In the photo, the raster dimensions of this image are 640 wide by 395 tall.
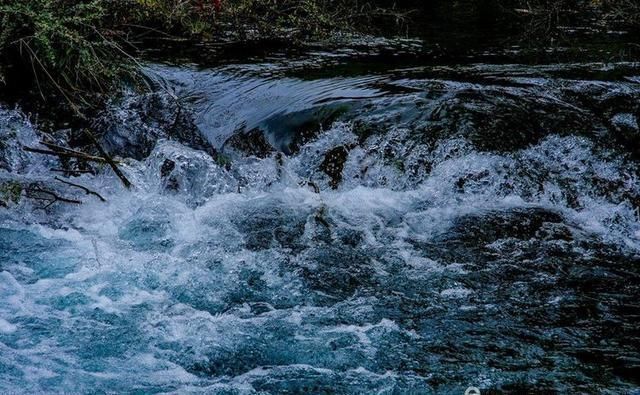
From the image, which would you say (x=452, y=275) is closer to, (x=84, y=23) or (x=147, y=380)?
(x=147, y=380)

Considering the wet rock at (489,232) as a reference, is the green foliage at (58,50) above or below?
above

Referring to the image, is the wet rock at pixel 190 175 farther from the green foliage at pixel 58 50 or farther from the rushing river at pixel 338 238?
the green foliage at pixel 58 50

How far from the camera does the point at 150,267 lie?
4348 mm

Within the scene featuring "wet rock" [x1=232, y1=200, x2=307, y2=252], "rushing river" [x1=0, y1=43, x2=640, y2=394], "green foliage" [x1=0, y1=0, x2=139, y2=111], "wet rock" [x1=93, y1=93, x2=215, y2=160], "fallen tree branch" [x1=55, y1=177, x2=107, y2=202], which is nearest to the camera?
"rushing river" [x1=0, y1=43, x2=640, y2=394]

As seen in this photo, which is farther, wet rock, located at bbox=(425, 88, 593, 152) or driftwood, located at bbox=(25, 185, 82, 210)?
wet rock, located at bbox=(425, 88, 593, 152)

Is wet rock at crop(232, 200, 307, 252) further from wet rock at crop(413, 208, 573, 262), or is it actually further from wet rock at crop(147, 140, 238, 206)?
wet rock at crop(413, 208, 573, 262)

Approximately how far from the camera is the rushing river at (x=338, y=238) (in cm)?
342

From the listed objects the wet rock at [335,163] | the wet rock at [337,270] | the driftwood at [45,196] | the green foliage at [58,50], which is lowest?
the wet rock at [337,270]

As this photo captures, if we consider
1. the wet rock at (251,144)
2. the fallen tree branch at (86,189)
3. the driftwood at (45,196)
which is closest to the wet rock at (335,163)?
the wet rock at (251,144)

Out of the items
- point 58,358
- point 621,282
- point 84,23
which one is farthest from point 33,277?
point 621,282

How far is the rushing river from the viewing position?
3422 millimetres

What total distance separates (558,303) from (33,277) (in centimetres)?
295

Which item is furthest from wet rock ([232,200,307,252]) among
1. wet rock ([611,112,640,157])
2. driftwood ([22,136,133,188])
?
wet rock ([611,112,640,157])

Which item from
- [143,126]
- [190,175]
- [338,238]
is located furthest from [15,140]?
[338,238]
